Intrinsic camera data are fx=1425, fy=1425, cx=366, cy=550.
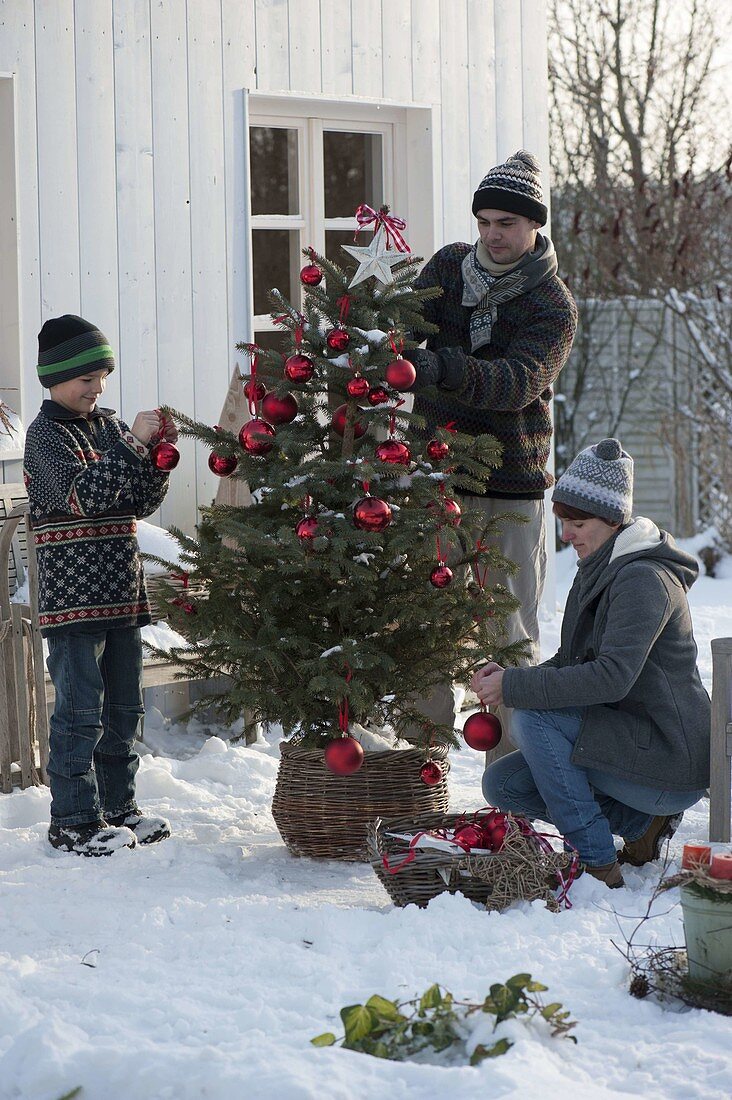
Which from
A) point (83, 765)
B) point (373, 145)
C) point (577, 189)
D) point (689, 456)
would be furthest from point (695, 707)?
point (577, 189)

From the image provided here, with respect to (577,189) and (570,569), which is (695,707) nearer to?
(570,569)

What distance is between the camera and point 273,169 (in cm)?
676

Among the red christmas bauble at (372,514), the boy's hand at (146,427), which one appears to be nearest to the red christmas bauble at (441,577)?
the red christmas bauble at (372,514)

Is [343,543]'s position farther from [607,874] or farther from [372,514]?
[607,874]

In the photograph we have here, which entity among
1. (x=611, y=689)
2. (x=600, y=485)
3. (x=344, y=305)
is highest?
(x=344, y=305)

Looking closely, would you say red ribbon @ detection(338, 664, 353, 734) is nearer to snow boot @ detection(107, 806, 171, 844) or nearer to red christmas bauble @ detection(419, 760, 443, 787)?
red christmas bauble @ detection(419, 760, 443, 787)

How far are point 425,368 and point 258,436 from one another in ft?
1.74

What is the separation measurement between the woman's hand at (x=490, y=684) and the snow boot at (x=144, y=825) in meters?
1.20

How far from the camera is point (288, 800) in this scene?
4285 mm

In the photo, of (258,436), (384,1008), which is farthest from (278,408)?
(384,1008)

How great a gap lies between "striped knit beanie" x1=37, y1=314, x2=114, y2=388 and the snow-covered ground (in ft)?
4.75

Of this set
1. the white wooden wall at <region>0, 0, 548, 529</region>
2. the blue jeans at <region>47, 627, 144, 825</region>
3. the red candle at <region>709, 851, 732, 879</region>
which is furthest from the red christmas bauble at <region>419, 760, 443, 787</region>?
the white wooden wall at <region>0, 0, 548, 529</region>

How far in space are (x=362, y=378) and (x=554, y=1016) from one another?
190 centimetres

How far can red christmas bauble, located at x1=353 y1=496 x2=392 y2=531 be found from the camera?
3.88 m
